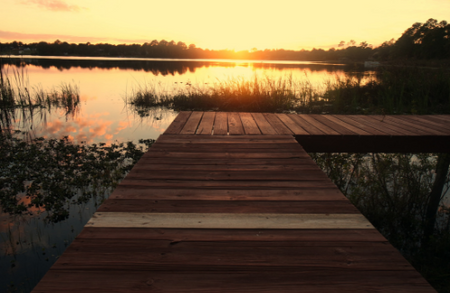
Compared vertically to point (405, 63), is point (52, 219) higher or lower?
lower

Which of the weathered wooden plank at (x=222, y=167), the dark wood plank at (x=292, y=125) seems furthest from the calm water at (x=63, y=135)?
the dark wood plank at (x=292, y=125)

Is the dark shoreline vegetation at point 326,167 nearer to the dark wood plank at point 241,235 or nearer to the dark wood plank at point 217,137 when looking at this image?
the dark wood plank at point 217,137

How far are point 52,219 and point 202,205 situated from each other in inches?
77.0

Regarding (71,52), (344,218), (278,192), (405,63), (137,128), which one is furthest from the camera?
(71,52)

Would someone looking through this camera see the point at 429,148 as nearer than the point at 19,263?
No

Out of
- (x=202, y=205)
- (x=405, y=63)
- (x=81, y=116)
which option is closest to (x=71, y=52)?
(x=81, y=116)

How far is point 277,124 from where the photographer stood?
3.48 m

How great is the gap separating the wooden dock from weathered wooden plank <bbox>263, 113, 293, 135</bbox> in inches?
35.7

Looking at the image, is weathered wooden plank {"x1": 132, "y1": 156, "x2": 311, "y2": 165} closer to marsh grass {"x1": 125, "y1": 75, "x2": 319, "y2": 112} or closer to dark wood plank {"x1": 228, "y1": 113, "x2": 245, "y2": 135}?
dark wood plank {"x1": 228, "y1": 113, "x2": 245, "y2": 135}

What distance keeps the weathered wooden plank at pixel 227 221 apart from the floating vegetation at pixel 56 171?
5.70 ft

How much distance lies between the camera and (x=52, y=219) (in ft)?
8.45

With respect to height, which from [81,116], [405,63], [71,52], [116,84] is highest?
[71,52]

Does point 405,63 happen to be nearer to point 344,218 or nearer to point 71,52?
point 344,218

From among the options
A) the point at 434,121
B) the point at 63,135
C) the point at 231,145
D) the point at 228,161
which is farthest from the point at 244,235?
the point at 63,135
